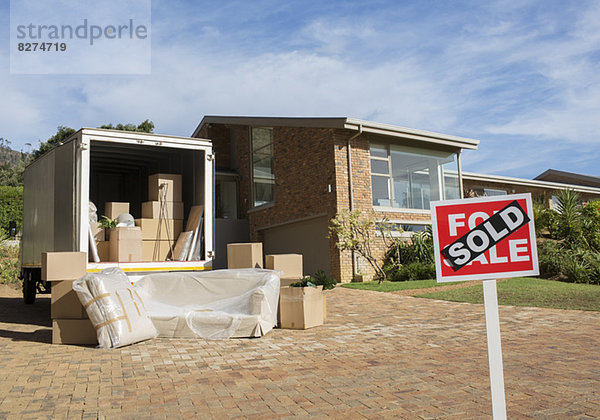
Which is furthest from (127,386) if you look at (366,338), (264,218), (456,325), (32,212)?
(264,218)

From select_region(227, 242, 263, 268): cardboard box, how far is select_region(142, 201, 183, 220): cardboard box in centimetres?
149

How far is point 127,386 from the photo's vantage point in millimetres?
4832

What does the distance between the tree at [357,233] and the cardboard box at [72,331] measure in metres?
7.49

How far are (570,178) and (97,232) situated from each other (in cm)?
3089

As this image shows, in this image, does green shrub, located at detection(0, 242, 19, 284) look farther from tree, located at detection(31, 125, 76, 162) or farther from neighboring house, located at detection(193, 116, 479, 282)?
tree, located at detection(31, 125, 76, 162)

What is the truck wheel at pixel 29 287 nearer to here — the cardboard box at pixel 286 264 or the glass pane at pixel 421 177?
the cardboard box at pixel 286 264

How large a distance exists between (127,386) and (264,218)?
13986mm

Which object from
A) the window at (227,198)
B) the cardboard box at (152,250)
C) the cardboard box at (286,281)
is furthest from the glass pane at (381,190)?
the cardboard box at (152,250)

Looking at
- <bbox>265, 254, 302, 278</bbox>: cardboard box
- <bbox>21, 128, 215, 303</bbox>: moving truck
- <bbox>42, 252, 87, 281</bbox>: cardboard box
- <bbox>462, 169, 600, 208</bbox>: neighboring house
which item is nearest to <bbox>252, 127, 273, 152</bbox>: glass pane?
<bbox>21, 128, 215, 303</bbox>: moving truck

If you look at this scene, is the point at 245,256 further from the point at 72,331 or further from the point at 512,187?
the point at 512,187

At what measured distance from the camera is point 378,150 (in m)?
16.3

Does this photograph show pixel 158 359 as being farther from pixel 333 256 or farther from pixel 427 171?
pixel 427 171

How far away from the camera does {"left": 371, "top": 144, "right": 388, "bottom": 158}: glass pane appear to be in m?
16.2

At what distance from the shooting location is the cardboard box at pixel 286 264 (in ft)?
27.6
